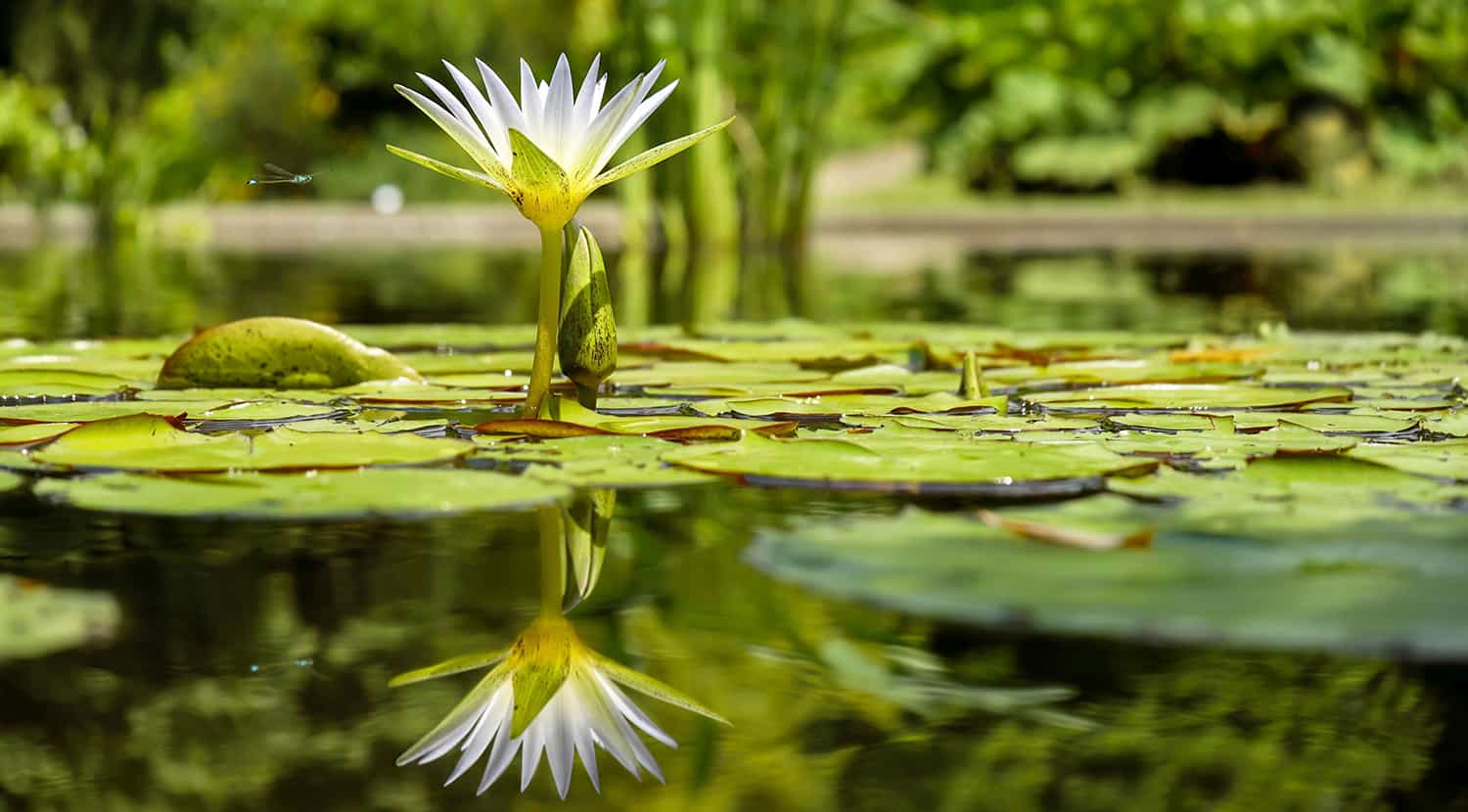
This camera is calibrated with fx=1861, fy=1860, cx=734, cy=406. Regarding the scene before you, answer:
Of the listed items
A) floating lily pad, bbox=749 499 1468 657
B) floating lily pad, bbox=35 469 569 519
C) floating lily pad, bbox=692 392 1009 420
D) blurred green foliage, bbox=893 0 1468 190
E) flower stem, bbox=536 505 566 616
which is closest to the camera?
floating lily pad, bbox=749 499 1468 657

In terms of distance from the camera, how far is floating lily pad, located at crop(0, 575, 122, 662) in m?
1.10

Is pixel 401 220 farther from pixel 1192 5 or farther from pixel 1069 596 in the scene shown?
pixel 1069 596

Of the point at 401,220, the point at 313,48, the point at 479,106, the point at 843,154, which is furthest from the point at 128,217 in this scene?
the point at 479,106

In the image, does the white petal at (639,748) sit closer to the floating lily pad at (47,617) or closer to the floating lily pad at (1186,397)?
the floating lily pad at (47,617)

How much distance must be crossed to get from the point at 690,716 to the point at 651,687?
0.06m

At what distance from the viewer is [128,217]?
34.8 ft

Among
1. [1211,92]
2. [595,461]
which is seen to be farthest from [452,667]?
[1211,92]

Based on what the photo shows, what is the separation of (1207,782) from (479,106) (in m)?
1.25

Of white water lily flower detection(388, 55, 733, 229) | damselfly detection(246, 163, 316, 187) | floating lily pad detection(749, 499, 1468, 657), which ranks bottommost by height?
floating lily pad detection(749, 499, 1468, 657)

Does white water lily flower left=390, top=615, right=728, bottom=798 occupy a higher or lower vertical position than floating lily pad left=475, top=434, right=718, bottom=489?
lower

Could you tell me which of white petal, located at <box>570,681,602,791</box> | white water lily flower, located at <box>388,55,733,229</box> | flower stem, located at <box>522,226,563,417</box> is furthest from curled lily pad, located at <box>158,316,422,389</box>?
white petal, located at <box>570,681,602,791</box>

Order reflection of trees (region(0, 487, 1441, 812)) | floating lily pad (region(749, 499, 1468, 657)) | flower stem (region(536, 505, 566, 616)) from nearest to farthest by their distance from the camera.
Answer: reflection of trees (region(0, 487, 1441, 812))
floating lily pad (region(749, 499, 1468, 657))
flower stem (region(536, 505, 566, 616))

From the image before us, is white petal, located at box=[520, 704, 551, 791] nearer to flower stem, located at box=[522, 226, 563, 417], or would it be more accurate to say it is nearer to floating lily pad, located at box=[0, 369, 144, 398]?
flower stem, located at box=[522, 226, 563, 417]

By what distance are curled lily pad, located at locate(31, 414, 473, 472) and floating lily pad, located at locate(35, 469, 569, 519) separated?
0.12 ft
